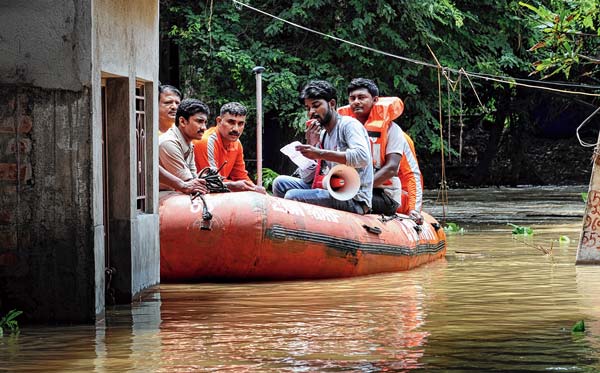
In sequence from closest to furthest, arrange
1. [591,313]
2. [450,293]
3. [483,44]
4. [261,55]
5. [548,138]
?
1. [591,313]
2. [450,293]
3. [261,55]
4. [483,44]
5. [548,138]

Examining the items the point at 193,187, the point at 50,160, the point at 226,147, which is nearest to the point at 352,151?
the point at 193,187

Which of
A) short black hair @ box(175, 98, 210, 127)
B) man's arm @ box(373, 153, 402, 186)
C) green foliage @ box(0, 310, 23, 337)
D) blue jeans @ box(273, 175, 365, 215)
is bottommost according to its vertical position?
green foliage @ box(0, 310, 23, 337)

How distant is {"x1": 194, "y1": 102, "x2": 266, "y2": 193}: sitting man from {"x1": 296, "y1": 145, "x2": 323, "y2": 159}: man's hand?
83 centimetres

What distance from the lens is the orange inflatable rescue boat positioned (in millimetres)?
11062

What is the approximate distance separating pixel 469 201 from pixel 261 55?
5.87 meters

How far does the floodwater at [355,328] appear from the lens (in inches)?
276

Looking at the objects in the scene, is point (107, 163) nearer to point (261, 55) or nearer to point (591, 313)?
point (591, 313)

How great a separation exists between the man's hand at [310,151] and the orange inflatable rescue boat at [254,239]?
1.49ft

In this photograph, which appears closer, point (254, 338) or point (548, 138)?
point (254, 338)

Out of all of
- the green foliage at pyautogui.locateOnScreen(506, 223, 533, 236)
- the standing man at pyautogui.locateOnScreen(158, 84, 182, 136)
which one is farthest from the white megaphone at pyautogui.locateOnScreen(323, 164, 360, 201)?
the green foliage at pyautogui.locateOnScreen(506, 223, 533, 236)

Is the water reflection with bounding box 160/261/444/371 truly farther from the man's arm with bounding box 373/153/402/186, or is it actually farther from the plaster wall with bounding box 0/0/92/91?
the plaster wall with bounding box 0/0/92/91

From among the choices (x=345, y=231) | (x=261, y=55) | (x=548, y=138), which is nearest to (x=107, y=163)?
(x=345, y=231)

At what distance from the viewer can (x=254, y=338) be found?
7.93m

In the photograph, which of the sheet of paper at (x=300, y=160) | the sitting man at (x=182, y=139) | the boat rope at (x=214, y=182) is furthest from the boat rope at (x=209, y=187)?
the sheet of paper at (x=300, y=160)
